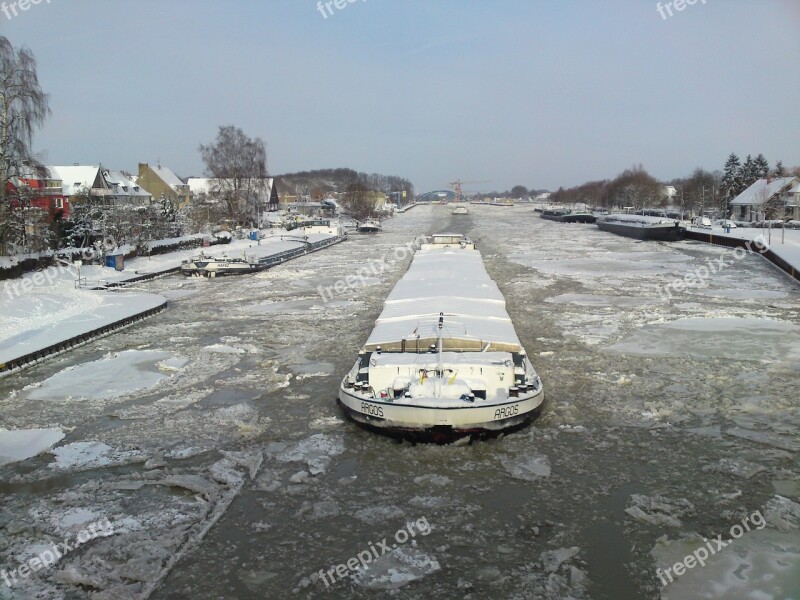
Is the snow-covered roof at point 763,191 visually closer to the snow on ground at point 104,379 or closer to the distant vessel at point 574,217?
the distant vessel at point 574,217

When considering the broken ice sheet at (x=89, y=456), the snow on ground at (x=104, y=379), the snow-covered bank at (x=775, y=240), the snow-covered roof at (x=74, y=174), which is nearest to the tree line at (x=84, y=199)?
the snow-covered roof at (x=74, y=174)

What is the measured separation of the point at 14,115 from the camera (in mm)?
30766

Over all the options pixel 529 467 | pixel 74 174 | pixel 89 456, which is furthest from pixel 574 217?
pixel 89 456

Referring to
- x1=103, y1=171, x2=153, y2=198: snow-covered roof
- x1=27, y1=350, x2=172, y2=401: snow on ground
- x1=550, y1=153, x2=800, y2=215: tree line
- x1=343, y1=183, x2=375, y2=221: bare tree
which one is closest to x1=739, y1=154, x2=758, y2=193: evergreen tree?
x1=550, y1=153, x2=800, y2=215: tree line

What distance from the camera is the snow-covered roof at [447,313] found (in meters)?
14.1

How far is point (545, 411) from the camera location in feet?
44.0

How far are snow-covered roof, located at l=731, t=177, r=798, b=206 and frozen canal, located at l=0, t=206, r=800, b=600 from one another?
206 ft

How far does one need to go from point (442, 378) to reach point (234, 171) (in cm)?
6171

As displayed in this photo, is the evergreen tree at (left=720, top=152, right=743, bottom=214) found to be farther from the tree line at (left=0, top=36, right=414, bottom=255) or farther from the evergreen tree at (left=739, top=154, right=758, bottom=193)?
the tree line at (left=0, top=36, right=414, bottom=255)

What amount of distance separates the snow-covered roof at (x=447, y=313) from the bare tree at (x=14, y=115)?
18688 mm

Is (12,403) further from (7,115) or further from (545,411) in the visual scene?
(7,115)

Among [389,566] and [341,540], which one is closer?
[389,566]

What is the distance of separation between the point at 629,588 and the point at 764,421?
6570mm

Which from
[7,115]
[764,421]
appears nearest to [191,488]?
[764,421]
